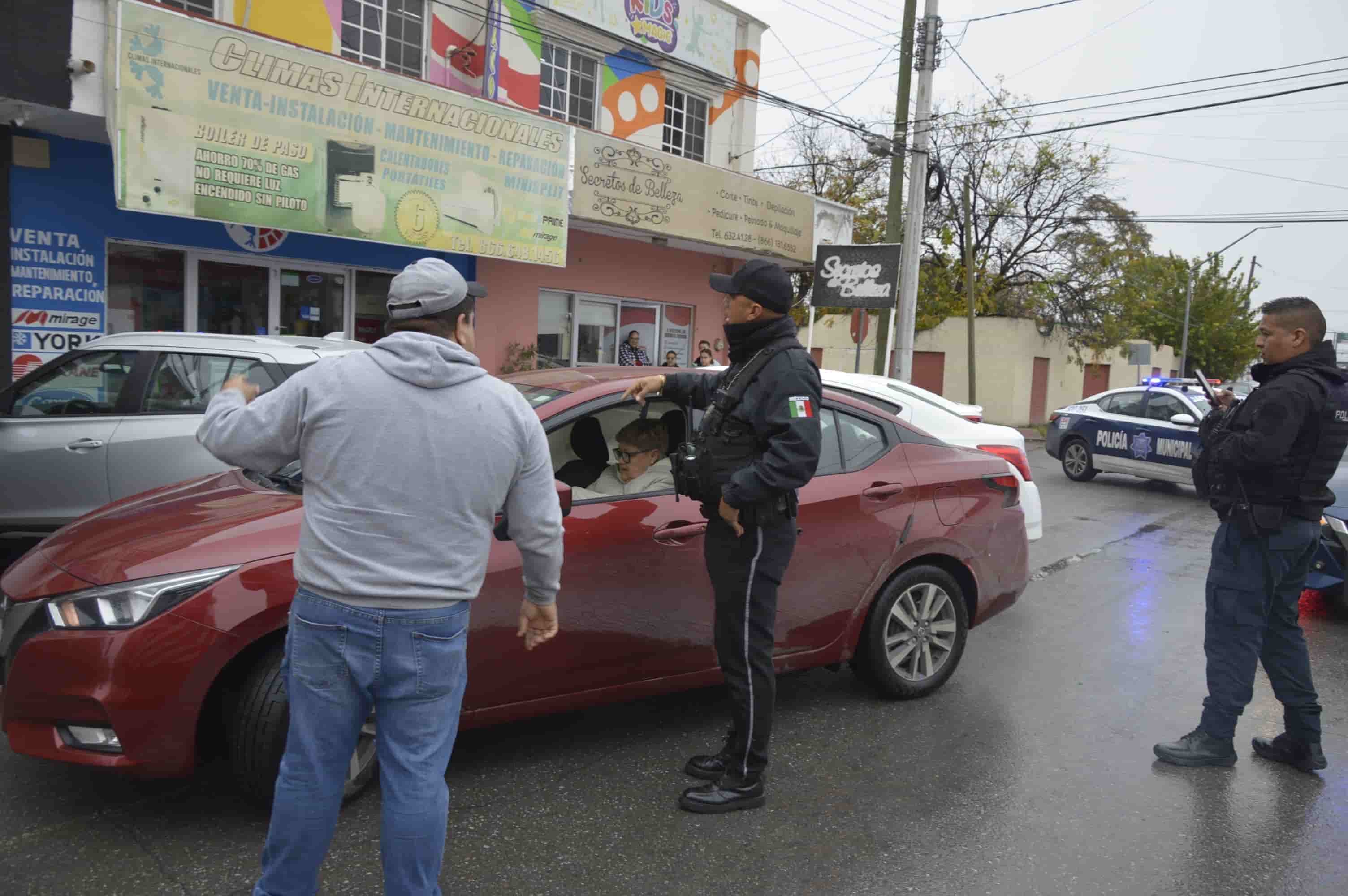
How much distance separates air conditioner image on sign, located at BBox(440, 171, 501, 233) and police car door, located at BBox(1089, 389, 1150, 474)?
29.0ft

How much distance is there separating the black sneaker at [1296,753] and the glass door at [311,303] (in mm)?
9815

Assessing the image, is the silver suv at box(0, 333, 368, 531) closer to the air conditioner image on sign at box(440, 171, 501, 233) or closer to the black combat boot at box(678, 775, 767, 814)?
the black combat boot at box(678, 775, 767, 814)

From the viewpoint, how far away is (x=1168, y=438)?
13336mm

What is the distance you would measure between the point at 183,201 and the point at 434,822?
8.23 metres

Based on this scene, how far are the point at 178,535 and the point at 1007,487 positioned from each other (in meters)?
3.80

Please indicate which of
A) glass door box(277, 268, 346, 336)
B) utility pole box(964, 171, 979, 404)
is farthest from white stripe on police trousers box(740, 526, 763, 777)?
utility pole box(964, 171, 979, 404)

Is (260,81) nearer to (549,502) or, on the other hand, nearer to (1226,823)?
(549,502)

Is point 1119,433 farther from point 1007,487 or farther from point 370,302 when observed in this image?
point 370,302

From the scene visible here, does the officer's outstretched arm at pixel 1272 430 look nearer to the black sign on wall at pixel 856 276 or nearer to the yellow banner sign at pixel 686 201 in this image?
the yellow banner sign at pixel 686 201

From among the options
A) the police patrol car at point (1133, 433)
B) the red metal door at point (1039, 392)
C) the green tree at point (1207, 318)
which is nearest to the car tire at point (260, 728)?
the police patrol car at point (1133, 433)

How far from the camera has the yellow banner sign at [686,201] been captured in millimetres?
12969

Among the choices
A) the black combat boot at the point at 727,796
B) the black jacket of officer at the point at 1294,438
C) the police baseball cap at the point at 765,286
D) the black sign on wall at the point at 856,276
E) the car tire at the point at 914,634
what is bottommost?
the black combat boot at the point at 727,796

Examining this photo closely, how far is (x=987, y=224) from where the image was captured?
31.0m

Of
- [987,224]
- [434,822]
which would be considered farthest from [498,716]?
[987,224]
